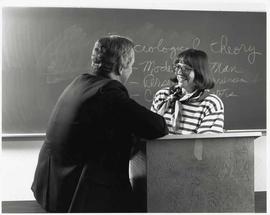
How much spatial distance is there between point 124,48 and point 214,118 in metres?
0.71

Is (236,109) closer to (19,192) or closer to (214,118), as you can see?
(214,118)

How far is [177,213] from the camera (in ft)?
5.73

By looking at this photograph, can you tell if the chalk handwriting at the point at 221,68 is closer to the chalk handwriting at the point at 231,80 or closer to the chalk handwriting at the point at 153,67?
the chalk handwriting at the point at 231,80

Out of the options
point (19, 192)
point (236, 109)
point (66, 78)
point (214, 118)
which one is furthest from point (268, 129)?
point (19, 192)

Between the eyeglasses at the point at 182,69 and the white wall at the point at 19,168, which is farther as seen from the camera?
the white wall at the point at 19,168

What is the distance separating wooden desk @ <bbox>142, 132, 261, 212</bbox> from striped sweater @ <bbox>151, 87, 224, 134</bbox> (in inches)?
16.4

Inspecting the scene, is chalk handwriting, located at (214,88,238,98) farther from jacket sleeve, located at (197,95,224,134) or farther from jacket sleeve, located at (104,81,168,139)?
jacket sleeve, located at (104,81,168,139)

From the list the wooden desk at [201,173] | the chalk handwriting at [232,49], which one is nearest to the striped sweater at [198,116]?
the wooden desk at [201,173]

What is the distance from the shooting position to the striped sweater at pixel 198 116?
2.22 m

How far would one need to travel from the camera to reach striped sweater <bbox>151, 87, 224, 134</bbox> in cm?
222

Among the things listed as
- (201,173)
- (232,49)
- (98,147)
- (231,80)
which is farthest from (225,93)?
(98,147)

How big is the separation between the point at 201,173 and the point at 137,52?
123cm

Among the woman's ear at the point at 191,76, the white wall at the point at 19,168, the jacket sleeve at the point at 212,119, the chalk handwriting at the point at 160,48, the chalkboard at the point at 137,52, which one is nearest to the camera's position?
the jacket sleeve at the point at 212,119

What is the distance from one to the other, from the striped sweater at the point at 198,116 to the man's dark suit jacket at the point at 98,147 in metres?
0.45
